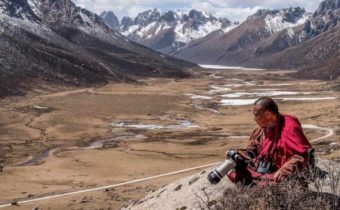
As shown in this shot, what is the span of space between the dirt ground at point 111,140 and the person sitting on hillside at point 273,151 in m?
15.2

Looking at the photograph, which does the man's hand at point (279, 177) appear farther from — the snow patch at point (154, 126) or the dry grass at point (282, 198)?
the snow patch at point (154, 126)

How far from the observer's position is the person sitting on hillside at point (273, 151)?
8398mm

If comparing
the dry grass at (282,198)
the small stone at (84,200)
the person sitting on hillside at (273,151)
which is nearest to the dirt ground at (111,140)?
the small stone at (84,200)

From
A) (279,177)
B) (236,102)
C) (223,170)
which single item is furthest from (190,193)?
(236,102)

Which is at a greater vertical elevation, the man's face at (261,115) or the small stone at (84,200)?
the man's face at (261,115)

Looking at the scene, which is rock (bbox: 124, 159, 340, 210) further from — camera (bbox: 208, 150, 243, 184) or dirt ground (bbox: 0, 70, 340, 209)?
dirt ground (bbox: 0, 70, 340, 209)

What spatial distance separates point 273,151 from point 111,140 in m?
63.8

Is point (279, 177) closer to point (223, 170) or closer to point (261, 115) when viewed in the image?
point (223, 170)

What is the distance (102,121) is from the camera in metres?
93.0

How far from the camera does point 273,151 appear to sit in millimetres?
9102

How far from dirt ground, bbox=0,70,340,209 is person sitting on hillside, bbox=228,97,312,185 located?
1525 centimetres

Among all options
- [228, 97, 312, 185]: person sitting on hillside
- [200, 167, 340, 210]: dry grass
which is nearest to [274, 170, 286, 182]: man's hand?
[228, 97, 312, 185]: person sitting on hillside

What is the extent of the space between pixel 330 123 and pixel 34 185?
167ft

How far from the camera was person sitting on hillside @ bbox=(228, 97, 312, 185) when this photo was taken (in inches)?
331
